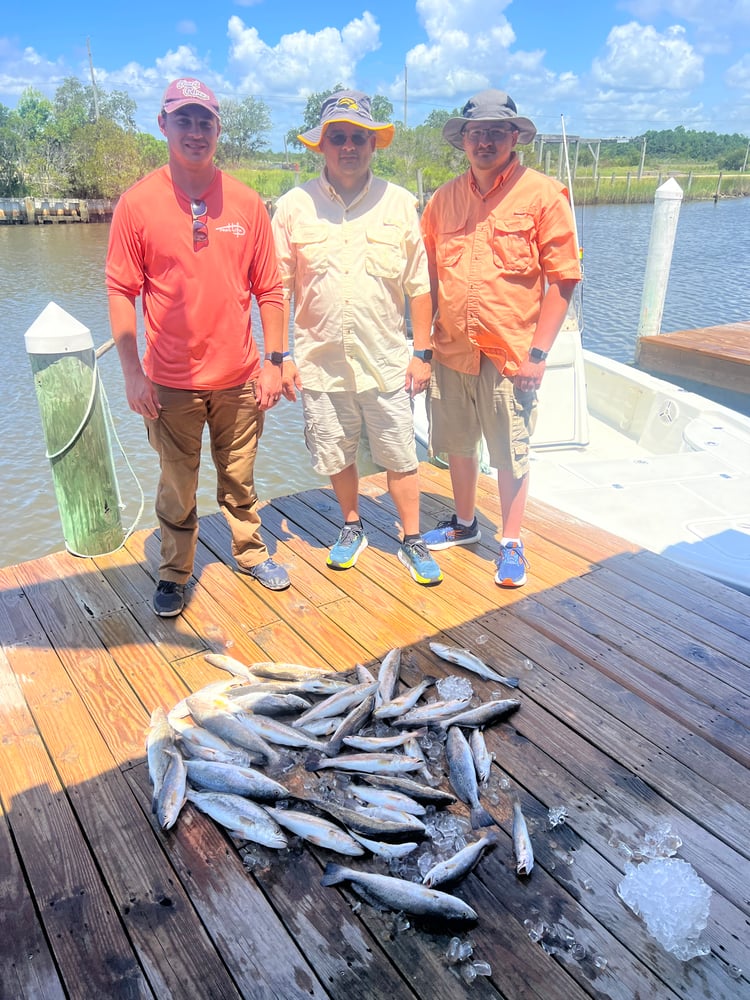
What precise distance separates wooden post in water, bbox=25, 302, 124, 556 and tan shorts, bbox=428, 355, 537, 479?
182 cm

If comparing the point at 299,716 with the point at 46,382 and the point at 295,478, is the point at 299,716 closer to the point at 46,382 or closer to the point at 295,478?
the point at 46,382

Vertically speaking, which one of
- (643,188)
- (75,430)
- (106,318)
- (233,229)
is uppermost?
(643,188)

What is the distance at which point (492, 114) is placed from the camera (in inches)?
Answer: 108

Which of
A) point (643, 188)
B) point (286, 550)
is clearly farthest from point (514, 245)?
point (643, 188)

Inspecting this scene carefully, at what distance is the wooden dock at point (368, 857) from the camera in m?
1.63

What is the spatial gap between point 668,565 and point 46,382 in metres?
3.37

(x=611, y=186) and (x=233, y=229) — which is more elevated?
(x=611, y=186)

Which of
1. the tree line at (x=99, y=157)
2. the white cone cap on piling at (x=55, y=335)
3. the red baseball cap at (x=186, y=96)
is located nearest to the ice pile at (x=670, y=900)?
the red baseball cap at (x=186, y=96)

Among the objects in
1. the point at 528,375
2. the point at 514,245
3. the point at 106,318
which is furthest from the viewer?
the point at 106,318

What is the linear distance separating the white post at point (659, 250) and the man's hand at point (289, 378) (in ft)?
23.5

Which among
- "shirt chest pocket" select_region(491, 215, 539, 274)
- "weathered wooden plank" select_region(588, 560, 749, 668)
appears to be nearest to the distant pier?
"shirt chest pocket" select_region(491, 215, 539, 274)

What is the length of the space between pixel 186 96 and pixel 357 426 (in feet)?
5.02

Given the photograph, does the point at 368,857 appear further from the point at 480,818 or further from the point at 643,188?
the point at 643,188

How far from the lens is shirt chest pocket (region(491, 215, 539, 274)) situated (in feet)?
9.36
